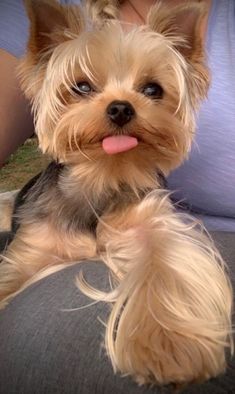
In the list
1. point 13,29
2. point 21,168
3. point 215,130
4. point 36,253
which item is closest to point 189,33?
point 215,130

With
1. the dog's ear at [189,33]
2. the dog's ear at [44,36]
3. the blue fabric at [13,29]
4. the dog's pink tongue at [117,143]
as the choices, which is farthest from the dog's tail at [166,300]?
the blue fabric at [13,29]

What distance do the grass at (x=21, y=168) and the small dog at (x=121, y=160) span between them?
277 cm

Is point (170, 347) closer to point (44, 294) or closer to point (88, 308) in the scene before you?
point (88, 308)

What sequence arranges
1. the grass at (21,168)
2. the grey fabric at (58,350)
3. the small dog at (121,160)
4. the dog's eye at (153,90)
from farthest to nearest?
the grass at (21,168)
the dog's eye at (153,90)
the small dog at (121,160)
the grey fabric at (58,350)

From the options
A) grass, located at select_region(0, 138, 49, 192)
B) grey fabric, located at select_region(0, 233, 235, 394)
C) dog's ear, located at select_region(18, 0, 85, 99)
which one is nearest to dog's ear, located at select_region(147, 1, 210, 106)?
dog's ear, located at select_region(18, 0, 85, 99)

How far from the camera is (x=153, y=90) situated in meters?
1.98

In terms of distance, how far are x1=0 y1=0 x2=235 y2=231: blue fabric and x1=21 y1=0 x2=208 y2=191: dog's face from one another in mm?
145

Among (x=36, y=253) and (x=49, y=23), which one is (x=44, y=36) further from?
(x=36, y=253)

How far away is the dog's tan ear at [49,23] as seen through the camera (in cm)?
190

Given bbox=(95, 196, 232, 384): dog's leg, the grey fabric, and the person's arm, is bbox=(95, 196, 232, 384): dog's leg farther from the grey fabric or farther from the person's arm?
the person's arm

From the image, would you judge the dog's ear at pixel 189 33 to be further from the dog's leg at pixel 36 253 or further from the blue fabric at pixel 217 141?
the dog's leg at pixel 36 253

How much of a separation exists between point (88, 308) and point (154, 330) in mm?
171

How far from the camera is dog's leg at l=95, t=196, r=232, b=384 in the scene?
5.09ft

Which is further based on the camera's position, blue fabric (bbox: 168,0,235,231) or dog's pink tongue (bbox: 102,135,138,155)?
blue fabric (bbox: 168,0,235,231)
